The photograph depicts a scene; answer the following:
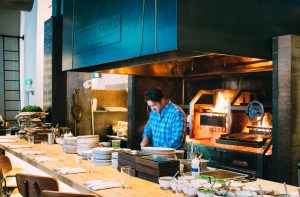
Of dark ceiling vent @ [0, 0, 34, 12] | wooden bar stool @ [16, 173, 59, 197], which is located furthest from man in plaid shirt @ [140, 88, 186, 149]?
dark ceiling vent @ [0, 0, 34, 12]

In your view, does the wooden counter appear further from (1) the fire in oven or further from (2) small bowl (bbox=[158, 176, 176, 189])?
(1) the fire in oven

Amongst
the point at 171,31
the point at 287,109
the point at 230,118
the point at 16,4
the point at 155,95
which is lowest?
the point at 230,118

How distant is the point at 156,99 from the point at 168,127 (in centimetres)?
36

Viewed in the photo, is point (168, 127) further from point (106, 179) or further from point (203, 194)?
point (203, 194)

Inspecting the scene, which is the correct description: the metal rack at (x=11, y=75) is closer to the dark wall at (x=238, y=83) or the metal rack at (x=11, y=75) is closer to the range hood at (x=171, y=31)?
the dark wall at (x=238, y=83)

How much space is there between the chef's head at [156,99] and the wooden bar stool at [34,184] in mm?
1954

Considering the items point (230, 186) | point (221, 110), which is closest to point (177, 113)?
A: point (221, 110)

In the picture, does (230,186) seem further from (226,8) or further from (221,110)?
(221,110)

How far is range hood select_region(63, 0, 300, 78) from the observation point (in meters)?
2.56

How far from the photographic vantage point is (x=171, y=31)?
253 cm

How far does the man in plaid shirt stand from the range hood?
0.70 meters

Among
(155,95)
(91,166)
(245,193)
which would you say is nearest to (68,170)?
(91,166)

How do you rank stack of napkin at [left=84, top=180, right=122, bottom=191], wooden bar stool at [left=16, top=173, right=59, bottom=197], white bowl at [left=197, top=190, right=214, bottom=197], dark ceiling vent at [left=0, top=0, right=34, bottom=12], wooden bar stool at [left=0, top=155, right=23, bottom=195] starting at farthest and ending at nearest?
dark ceiling vent at [left=0, top=0, right=34, bottom=12]
wooden bar stool at [left=0, top=155, right=23, bottom=195]
wooden bar stool at [left=16, top=173, right=59, bottom=197]
stack of napkin at [left=84, top=180, right=122, bottom=191]
white bowl at [left=197, top=190, right=214, bottom=197]

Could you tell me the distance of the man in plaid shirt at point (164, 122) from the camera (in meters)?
4.04
